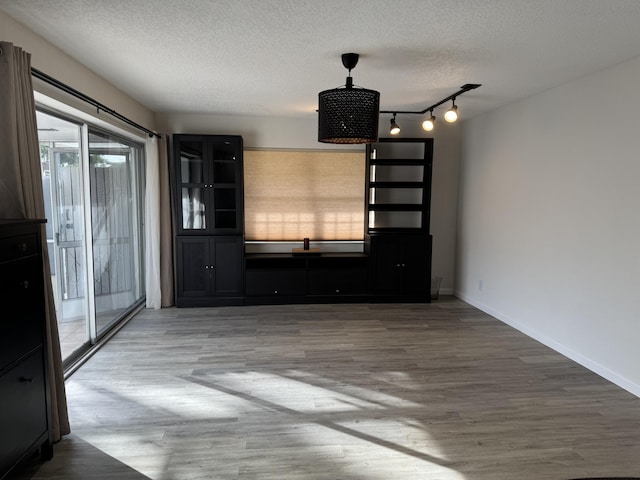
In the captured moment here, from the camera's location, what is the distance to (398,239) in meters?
5.40

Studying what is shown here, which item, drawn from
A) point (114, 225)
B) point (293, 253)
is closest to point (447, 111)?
point (293, 253)

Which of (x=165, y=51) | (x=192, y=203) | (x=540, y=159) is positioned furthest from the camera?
(x=192, y=203)

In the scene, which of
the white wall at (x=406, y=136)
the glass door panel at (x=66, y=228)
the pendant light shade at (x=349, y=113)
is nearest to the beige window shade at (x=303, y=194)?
the white wall at (x=406, y=136)

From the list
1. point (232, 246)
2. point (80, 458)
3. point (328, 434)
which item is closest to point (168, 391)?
point (80, 458)

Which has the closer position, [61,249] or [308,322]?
[61,249]

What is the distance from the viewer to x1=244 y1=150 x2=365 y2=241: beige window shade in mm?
5539

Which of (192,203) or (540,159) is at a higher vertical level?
(540,159)

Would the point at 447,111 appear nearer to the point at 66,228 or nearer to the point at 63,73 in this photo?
the point at 63,73

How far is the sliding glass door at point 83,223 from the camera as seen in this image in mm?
3361

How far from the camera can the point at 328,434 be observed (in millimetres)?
2463

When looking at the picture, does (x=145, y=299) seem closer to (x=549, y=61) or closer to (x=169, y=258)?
(x=169, y=258)

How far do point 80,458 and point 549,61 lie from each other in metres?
4.13

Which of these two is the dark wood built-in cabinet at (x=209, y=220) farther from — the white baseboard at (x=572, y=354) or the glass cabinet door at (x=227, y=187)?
the white baseboard at (x=572, y=354)

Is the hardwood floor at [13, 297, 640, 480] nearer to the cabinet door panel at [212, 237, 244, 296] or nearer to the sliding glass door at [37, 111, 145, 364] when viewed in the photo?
the sliding glass door at [37, 111, 145, 364]
